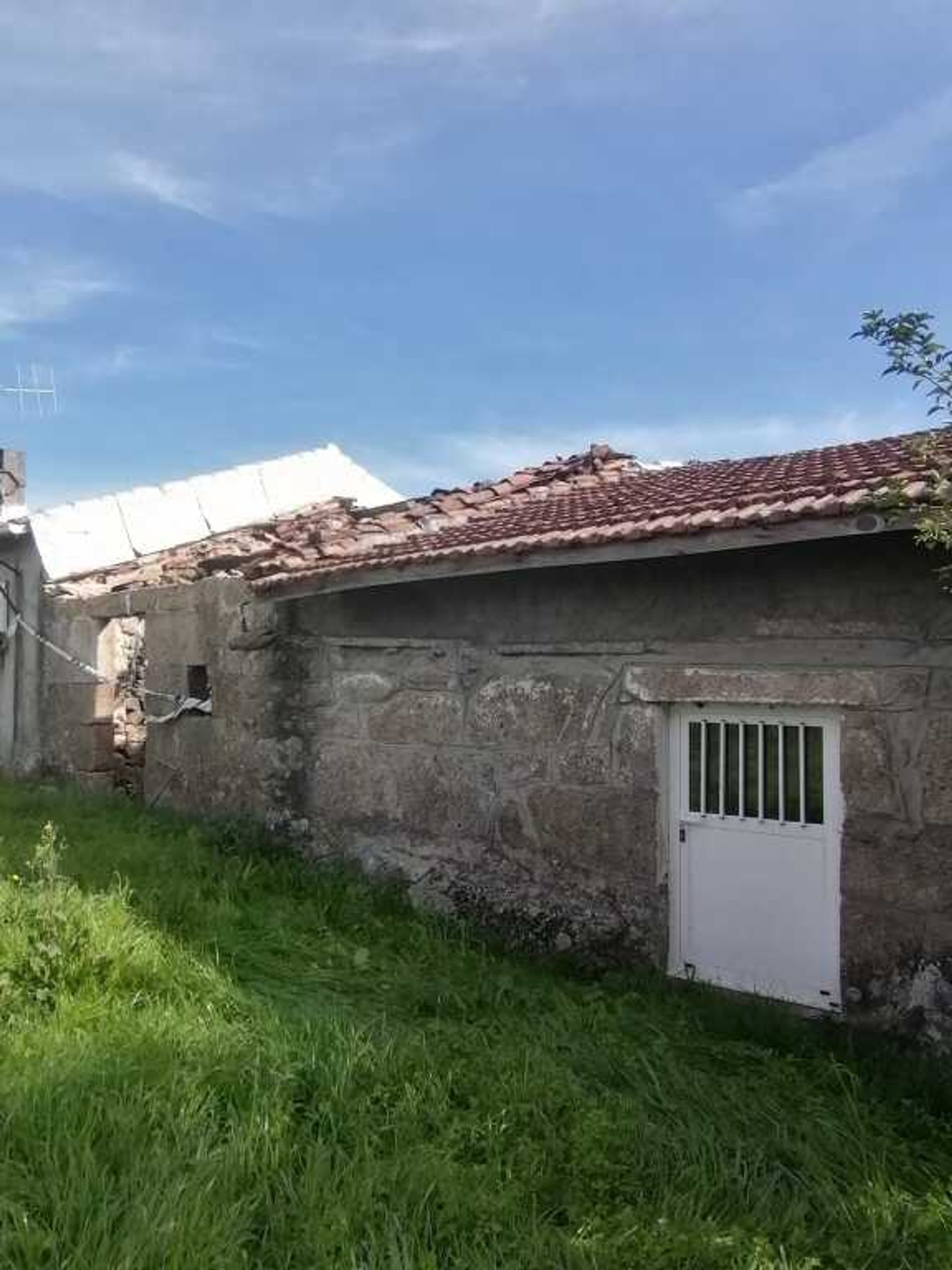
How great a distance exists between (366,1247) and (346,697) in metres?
4.78

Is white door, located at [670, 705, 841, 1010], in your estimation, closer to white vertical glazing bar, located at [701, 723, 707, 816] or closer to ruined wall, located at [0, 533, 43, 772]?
white vertical glazing bar, located at [701, 723, 707, 816]

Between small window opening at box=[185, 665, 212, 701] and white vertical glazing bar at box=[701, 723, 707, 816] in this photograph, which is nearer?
white vertical glazing bar at box=[701, 723, 707, 816]

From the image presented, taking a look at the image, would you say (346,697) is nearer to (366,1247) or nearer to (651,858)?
(651,858)

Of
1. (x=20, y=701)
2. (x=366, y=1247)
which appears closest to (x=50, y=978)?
(x=366, y=1247)

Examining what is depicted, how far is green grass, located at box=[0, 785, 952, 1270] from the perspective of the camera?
312cm

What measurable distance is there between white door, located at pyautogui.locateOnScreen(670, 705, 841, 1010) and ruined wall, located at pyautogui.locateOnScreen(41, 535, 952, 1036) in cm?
12

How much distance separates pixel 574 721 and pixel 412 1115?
288cm

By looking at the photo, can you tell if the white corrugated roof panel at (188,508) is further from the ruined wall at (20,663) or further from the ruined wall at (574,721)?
the ruined wall at (574,721)

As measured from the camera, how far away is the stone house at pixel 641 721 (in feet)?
16.6

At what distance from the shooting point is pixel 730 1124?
3.96m

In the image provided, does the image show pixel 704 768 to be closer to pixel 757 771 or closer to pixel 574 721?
Answer: pixel 757 771

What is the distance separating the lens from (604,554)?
5586mm

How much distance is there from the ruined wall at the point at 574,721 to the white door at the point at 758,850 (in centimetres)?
12

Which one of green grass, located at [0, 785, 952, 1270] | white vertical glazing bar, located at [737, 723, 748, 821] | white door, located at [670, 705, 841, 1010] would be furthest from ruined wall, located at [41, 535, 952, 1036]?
green grass, located at [0, 785, 952, 1270]
